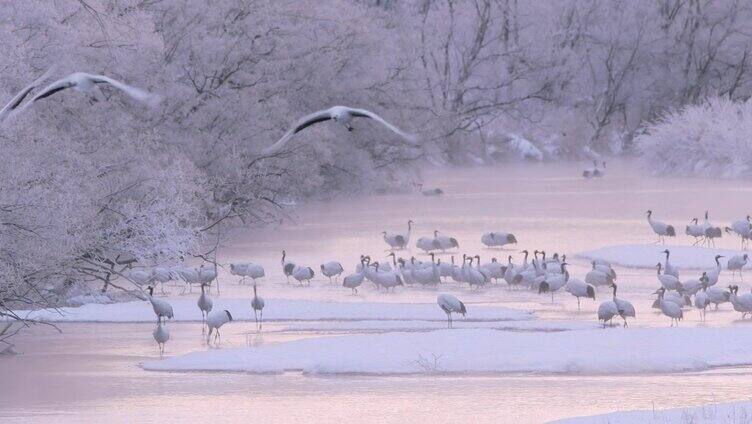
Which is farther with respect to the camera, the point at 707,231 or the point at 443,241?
the point at 707,231

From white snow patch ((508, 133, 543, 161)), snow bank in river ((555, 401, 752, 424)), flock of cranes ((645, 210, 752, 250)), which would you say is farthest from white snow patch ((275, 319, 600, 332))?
white snow patch ((508, 133, 543, 161))

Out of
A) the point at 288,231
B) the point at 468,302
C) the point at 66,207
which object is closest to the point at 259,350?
the point at 66,207

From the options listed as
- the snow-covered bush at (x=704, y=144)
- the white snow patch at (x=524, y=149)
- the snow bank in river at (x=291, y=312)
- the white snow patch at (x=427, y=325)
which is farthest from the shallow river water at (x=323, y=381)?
the white snow patch at (x=524, y=149)

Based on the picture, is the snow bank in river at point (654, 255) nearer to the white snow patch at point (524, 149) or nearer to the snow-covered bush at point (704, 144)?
the snow-covered bush at point (704, 144)

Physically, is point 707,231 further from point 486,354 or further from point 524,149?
point 524,149

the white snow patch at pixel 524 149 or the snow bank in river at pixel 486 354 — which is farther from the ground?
the white snow patch at pixel 524 149

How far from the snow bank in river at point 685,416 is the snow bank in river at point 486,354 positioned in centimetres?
220

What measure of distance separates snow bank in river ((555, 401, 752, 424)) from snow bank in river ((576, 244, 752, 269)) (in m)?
9.72

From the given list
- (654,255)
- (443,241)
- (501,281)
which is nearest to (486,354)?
(501,281)

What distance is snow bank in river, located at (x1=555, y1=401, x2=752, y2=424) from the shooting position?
33.3 feet

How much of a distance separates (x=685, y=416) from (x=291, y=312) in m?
6.94

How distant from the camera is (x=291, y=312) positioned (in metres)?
16.5

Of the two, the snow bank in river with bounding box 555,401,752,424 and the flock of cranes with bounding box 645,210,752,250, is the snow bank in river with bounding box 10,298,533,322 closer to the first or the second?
the snow bank in river with bounding box 555,401,752,424

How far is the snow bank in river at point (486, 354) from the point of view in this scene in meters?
13.1
